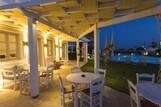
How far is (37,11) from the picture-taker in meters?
5.27

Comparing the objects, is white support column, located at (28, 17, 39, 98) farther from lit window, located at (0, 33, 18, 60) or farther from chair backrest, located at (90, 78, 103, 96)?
lit window, located at (0, 33, 18, 60)

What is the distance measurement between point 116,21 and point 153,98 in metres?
4.14

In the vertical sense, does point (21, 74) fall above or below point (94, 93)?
above

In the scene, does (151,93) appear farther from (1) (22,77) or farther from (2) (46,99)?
(1) (22,77)

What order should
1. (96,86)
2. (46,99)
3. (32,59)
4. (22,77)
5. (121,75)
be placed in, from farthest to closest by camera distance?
(121,75), (22,77), (32,59), (46,99), (96,86)

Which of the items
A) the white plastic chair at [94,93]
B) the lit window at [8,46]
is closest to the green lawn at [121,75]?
the white plastic chair at [94,93]

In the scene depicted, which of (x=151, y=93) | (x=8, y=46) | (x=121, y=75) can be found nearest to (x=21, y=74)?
(x=8, y=46)

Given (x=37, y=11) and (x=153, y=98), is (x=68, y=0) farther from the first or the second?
(x=153, y=98)

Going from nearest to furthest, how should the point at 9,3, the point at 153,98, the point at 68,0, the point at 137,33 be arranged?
the point at 153,98 → the point at 68,0 → the point at 9,3 → the point at 137,33

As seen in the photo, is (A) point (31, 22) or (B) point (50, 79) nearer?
(A) point (31, 22)

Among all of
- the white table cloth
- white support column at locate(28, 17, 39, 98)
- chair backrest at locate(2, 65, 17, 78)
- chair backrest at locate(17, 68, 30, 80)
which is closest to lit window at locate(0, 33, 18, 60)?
chair backrest at locate(2, 65, 17, 78)

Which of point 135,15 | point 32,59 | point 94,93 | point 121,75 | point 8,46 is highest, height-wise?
point 135,15

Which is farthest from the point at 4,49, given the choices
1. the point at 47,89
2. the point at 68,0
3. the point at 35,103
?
the point at 68,0

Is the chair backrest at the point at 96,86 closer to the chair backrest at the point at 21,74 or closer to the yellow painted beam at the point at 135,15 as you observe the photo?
the yellow painted beam at the point at 135,15
